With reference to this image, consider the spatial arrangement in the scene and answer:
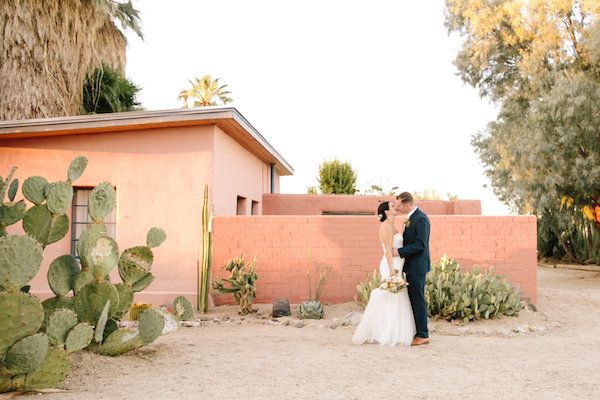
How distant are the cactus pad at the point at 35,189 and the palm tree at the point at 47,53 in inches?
440

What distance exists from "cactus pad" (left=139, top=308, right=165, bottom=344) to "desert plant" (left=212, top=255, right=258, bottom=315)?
4180 millimetres

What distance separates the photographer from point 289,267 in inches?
464

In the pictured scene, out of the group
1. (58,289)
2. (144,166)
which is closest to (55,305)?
(58,289)

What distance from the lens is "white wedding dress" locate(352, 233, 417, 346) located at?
803 centimetres

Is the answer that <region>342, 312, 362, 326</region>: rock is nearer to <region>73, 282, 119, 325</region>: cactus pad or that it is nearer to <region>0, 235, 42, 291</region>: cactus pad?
<region>73, 282, 119, 325</region>: cactus pad

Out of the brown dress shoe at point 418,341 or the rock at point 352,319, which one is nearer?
the brown dress shoe at point 418,341

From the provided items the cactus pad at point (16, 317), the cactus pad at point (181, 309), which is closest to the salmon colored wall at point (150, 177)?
the cactus pad at point (181, 309)

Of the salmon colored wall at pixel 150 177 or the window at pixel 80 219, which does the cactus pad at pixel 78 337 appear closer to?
the salmon colored wall at pixel 150 177

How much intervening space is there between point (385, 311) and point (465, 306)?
2.51 m

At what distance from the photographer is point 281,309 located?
10.8 m

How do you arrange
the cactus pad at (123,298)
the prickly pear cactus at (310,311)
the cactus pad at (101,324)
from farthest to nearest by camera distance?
the prickly pear cactus at (310,311) < the cactus pad at (123,298) < the cactus pad at (101,324)

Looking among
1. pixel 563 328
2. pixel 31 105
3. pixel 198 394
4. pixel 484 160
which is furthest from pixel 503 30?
pixel 198 394

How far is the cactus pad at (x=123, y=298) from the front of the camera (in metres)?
7.14

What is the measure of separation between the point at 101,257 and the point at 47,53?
1274cm
